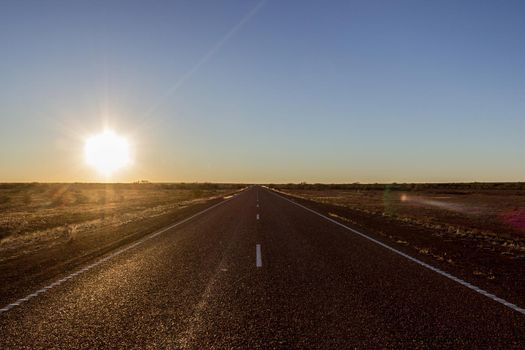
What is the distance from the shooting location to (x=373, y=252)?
35.4 ft

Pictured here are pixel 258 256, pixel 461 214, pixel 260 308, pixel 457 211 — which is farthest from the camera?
pixel 457 211

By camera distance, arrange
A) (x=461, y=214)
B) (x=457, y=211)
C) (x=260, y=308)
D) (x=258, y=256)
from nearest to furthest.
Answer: (x=260, y=308) < (x=258, y=256) < (x=461, y=214) < (x=457, y=211)

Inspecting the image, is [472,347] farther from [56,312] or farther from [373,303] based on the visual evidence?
[56,312]

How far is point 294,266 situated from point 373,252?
2.92 m

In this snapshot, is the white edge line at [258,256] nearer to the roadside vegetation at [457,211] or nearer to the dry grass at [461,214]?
the dry grass at [461,214]

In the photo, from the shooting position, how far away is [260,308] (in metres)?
5.79

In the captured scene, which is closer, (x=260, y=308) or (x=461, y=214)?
(x=260, y=308)

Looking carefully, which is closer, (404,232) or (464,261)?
(464,261)

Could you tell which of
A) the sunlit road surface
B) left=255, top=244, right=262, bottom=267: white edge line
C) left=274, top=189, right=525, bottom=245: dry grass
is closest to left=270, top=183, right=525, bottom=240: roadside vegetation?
left=274, top=189, right=525, bottom=245: dry grass

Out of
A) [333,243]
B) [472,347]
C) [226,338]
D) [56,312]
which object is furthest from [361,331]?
[333,243]

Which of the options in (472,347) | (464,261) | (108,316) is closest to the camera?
(472,347)

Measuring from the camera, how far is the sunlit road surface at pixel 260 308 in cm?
460

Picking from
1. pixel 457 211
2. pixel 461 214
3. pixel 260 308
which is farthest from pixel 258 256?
pixel 457 211

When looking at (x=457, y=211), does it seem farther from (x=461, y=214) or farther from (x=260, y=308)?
(x=260, y=308)
